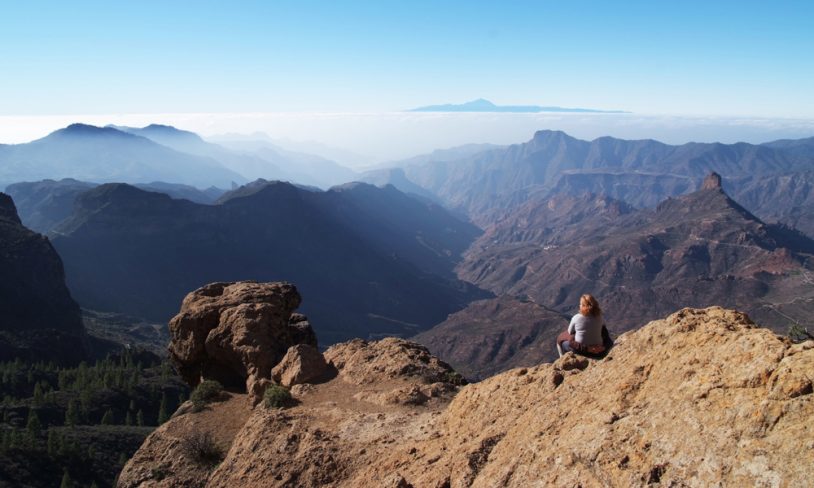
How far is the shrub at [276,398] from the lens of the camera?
1766cm

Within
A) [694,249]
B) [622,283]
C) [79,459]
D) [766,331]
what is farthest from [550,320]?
[766,331]

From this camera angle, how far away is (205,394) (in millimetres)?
20562

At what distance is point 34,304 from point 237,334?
99909 millimetres

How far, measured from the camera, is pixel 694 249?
196500 millimetres

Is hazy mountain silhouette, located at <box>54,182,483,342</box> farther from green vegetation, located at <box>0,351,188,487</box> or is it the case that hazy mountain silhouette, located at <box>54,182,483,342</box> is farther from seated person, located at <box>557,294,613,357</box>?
seated person, located at <box>557,294,613,357</box>

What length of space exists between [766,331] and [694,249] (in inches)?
8536

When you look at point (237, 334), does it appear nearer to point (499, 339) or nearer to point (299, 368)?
point (299, 368)

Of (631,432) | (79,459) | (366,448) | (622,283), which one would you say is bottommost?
(622,283)

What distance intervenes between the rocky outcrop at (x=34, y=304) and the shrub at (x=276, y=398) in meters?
83.8

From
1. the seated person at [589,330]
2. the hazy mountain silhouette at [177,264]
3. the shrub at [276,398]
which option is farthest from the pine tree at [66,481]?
the hazy mountain silhouette at [177,264]

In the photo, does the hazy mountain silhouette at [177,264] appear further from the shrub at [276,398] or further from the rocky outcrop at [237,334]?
the shrub at [276,398]

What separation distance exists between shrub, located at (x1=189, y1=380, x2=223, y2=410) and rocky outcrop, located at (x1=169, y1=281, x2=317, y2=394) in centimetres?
133

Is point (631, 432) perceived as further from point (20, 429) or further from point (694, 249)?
point (694, 249)

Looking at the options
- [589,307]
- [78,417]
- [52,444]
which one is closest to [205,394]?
[589,307]
